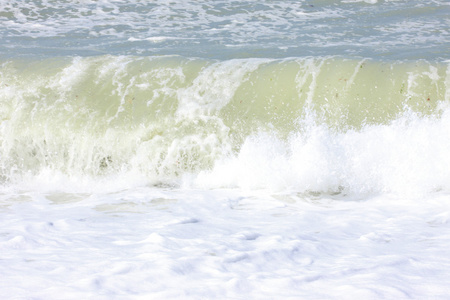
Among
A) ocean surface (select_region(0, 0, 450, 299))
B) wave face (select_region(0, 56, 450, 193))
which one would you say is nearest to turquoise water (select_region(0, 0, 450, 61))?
ocean surface (select_region(0, 0, 450, 299))

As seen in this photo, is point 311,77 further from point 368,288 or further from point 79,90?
point 368,288

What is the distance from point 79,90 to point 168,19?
4257 millimetres

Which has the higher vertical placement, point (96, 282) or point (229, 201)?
point (96, 282)

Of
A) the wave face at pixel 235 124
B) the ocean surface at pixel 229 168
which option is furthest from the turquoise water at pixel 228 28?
the wave face at pixel 235 124

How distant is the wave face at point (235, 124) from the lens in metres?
4.94

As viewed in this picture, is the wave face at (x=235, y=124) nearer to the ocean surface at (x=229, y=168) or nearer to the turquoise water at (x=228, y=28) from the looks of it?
the ocean surface at (x=229, y=168)

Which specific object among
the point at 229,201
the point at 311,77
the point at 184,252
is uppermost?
the point at 311,77

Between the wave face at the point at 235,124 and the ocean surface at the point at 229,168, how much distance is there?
0.06 ft

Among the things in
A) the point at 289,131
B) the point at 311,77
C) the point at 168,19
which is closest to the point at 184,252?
the point at 289,131

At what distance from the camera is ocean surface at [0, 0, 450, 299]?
2646 mm

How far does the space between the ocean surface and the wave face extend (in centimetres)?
2

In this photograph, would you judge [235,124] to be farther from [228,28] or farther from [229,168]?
[228,28]

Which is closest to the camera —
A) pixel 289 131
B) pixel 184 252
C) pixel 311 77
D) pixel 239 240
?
pixel 184 252

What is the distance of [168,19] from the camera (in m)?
10.1
